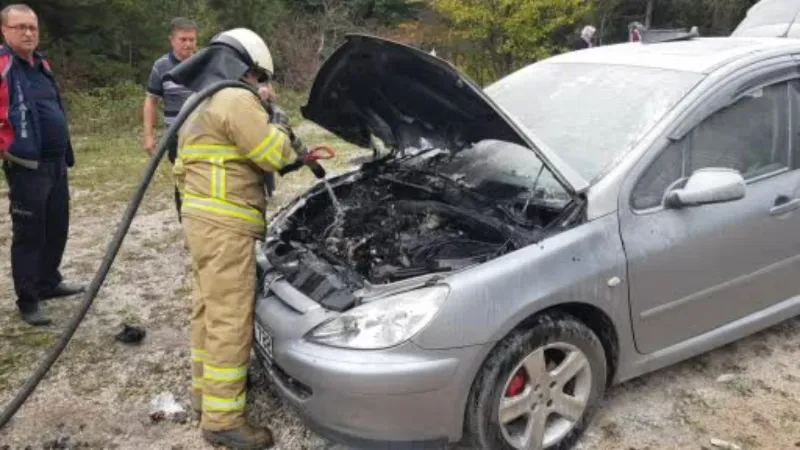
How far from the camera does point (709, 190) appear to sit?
2.77 metres

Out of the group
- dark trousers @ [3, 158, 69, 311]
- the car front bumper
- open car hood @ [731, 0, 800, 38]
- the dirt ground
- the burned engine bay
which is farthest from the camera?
open car hood @ [731, 0, 800, 38]

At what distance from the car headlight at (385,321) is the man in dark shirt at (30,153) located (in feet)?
7.78

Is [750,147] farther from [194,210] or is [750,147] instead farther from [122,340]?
[122,340]

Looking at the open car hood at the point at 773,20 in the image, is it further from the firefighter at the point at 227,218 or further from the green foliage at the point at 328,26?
the green foliage at the point at 328,26

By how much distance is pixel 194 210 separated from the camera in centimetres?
281

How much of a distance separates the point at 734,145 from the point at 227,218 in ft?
7.48

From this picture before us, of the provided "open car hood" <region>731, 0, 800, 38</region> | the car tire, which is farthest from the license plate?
"open car hood" <region>731, 0, 800, 38</region>

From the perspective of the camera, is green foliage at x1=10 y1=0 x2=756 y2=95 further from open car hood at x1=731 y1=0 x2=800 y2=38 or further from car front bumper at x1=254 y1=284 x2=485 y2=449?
car front bumper at x1=254 y1=284 x2=485 y2=449

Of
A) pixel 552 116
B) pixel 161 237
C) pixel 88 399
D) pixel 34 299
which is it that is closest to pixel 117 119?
pixel 161 237

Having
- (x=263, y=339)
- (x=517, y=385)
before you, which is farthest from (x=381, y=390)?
(x=263, y=339)

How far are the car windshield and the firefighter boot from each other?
5.71ft

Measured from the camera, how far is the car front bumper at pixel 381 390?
93.4 inches

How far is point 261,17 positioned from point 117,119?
6777 millimetres

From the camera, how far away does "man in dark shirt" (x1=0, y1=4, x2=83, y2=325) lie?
3811 millimetres
